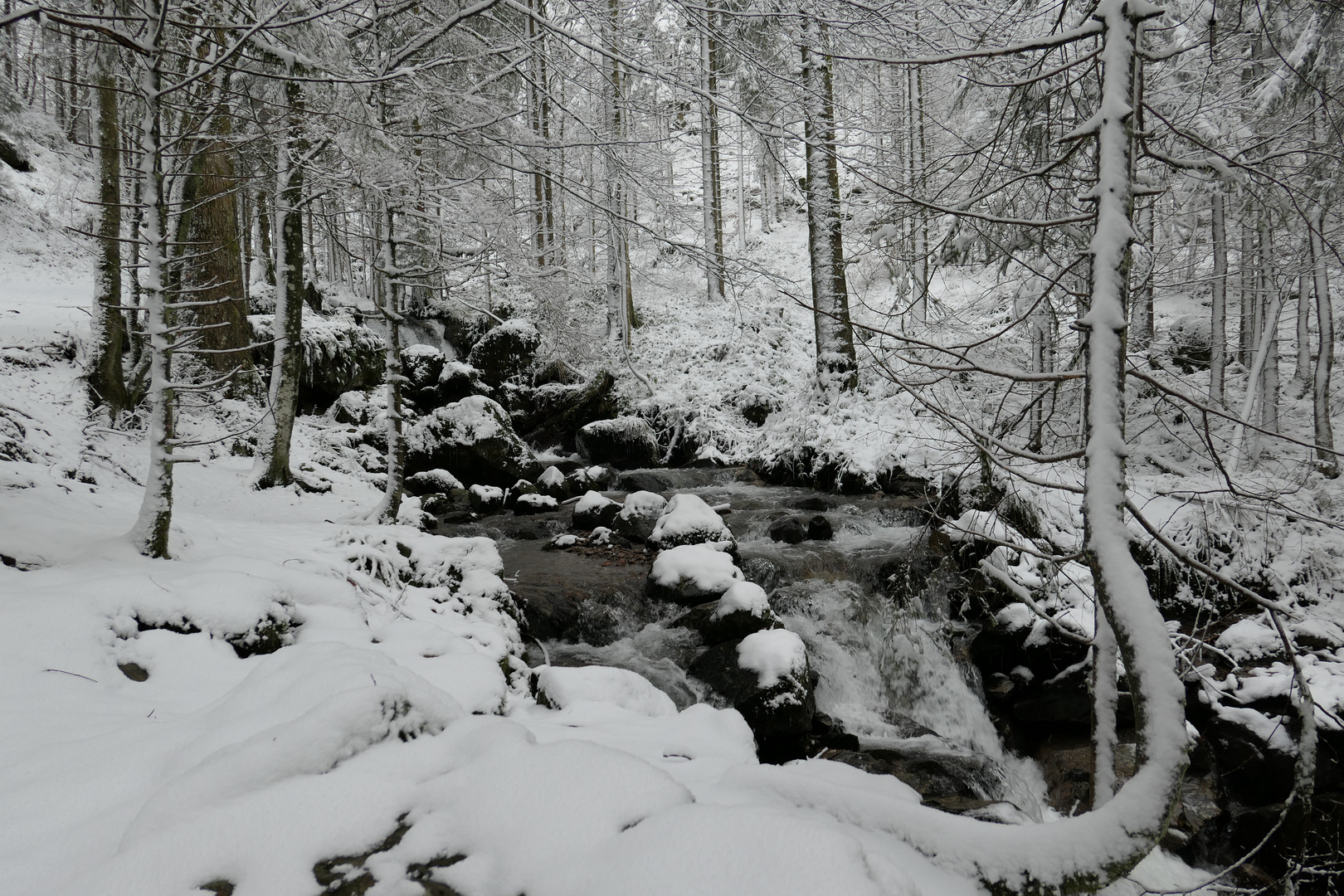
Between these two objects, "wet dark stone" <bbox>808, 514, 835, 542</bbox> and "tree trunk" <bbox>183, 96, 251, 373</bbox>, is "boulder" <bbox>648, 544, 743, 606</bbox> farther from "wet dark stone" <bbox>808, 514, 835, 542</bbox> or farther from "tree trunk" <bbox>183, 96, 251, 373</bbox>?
"tree trunk" <bbox>183, 96, 251, 373</bbox>

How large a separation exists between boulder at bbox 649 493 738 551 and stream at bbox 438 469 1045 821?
1.02ft

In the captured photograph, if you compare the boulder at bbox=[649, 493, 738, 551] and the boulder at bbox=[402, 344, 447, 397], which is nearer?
the boulder at bbox=[649, 493, 738, 551]

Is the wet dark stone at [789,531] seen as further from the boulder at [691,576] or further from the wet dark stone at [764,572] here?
the boulder at [691,576]

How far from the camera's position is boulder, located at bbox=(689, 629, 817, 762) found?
16.0 feet

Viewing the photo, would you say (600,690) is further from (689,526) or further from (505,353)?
(505,353)

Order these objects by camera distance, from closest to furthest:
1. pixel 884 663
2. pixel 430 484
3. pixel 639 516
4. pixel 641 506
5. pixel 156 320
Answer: pixel 156 320, pixel 884 663, pixel 639 516, pixel 641 506, pixel 430 484

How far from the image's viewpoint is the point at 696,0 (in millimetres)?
3516

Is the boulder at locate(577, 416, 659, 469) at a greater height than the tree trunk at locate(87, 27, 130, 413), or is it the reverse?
the tree trunk at locate(87, 27, 130, 413)

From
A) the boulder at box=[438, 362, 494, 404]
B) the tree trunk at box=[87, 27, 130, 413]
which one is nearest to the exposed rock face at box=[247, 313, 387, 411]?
the boulder at box=[438, 362, 494, 404]

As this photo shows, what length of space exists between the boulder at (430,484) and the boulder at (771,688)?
23.5ft

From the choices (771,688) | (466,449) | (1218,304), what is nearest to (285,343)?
(466,449)

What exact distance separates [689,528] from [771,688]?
3162mm

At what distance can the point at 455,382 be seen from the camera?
15117mm

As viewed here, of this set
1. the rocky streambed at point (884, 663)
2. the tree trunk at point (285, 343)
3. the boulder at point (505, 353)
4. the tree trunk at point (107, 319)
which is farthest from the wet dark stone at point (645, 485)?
the tree trunk at point (107, 319)
